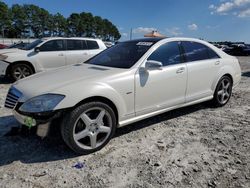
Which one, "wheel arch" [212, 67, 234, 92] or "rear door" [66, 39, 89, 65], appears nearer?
"wheel arch" [212, 67, 234, 92]

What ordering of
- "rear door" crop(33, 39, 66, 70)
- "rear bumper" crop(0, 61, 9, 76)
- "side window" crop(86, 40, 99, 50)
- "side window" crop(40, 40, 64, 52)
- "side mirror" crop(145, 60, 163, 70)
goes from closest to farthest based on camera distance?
"side mirror" crop(145, 60, 163, 70)
"rear bumper" crop(0, 61, 9, 76)
"rear door" crop(33, 39, 66, 70)
"side window" crop(40, 40, 64, 52)
"side window" crop(86, 40, 99, 50)

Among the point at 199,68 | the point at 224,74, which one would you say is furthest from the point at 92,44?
the point at 199,68

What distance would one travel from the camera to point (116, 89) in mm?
3564

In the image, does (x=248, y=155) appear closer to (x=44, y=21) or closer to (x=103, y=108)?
(x=103, y=108)

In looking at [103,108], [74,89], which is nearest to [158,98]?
[103,108]

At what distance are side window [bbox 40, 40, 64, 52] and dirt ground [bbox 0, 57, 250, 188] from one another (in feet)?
14.3

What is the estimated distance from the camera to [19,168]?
3141 mm

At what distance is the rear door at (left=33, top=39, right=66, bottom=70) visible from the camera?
332 inches

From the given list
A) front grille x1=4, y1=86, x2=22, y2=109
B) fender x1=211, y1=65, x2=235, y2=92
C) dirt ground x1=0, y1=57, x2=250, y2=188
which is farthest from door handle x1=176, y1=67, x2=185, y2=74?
front grille x1=4, y1=86, x2=22, y2=109

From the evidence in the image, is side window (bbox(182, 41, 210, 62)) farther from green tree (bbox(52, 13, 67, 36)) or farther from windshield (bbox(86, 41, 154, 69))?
green tree (bbox(52, 13, 67, 36))

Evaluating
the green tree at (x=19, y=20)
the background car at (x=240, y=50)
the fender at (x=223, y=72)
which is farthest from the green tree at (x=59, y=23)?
the fender at (x=223, y=72)

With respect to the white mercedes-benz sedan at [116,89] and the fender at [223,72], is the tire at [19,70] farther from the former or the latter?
the fender at [223,72]

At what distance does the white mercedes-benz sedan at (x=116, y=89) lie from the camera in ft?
10.4

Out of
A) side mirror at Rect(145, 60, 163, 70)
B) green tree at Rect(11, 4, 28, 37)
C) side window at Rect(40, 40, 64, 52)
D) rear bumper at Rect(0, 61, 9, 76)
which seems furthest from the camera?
green tree at Rect(11, 4, 28, 37)
